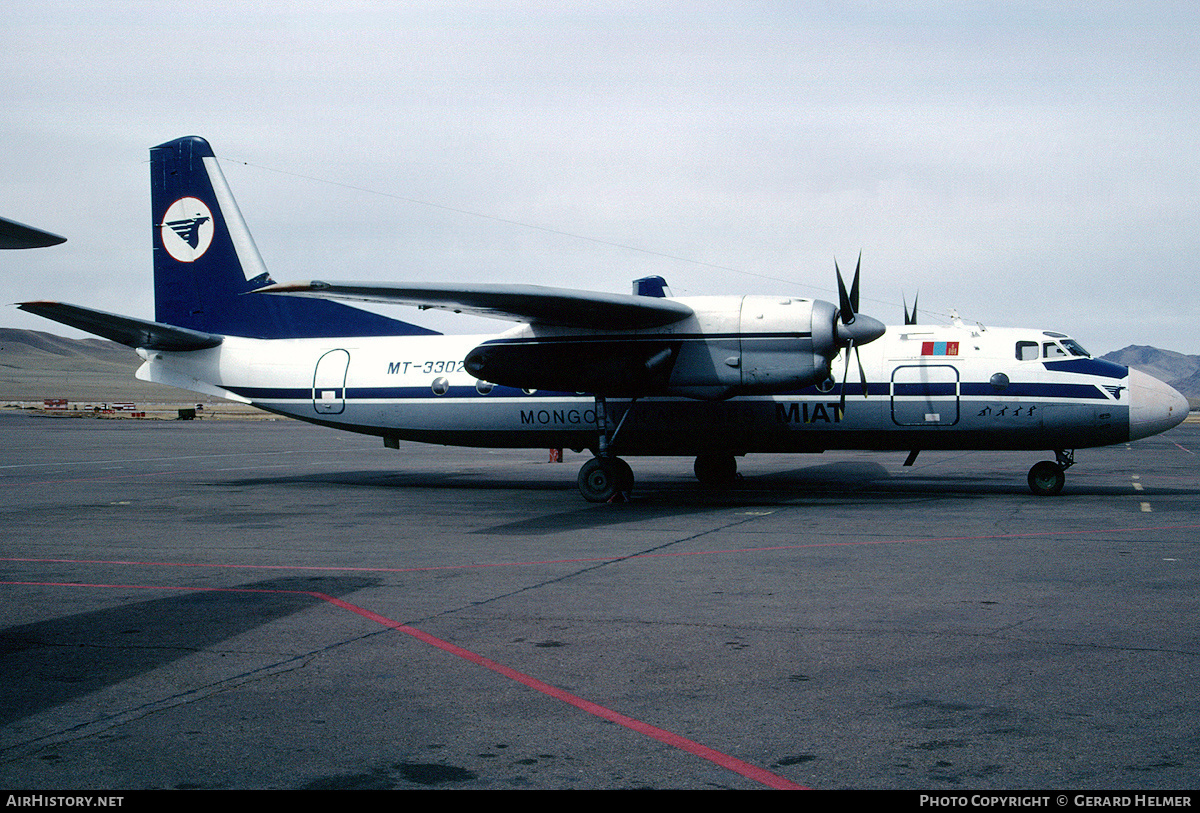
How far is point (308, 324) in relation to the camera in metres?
25.7

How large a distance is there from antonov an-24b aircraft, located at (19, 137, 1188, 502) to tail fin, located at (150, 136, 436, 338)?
5 cm

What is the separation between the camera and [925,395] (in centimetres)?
2077

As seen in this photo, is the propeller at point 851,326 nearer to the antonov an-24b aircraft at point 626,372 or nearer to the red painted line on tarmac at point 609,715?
the antonov an-24b aircraft at point 626,372

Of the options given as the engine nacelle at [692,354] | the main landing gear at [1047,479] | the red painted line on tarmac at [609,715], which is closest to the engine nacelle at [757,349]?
the engine nacelle at [692,354]

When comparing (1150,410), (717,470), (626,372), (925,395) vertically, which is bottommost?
(717,470)

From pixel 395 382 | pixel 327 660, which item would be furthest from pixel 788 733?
pixel 395 382

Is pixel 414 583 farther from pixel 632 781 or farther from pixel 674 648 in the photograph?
pixel 632 781

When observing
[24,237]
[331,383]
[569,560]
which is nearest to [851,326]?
[569,560]

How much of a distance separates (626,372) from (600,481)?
238 cm

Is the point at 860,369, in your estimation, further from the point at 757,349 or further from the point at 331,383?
the point at 331,383

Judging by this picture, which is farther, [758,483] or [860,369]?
[758,483]

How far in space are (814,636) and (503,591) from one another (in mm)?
3611

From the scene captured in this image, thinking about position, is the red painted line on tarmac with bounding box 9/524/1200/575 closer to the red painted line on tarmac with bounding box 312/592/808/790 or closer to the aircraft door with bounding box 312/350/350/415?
the red painted line on tarmac with bounding box 312/592/808/790
